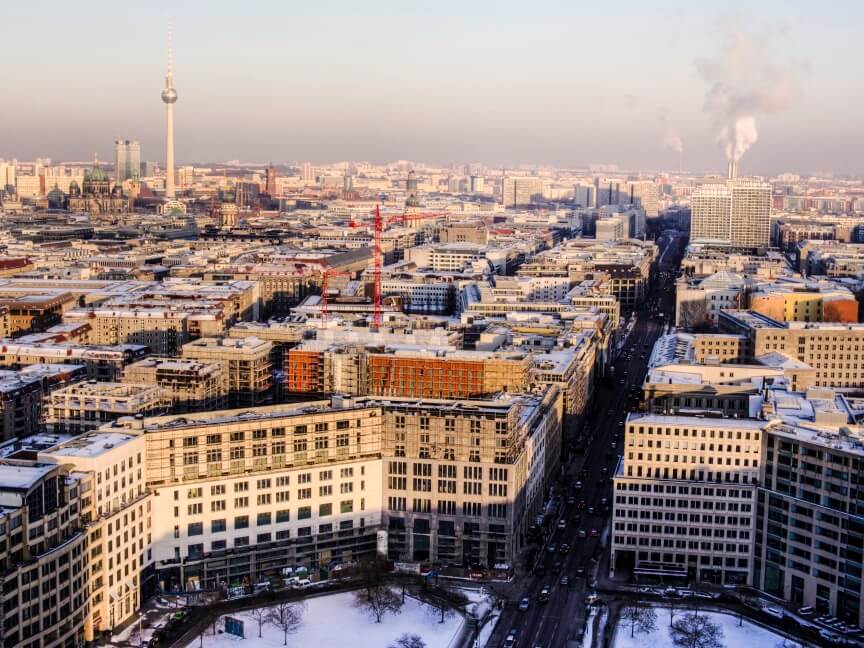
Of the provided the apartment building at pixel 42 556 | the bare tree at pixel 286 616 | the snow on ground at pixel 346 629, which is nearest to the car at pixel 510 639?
the snow on ground at pixel 346 629

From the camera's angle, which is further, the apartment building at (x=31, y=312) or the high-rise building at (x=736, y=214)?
the high-rise building at (x=736, y=214)

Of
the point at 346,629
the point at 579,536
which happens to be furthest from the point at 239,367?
the point at 346,629

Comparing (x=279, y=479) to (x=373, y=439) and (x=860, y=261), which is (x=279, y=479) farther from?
(x=860, y=261)

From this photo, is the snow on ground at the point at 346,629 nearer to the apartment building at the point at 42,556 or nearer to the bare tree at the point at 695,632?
the apartment building at the point at 42,556

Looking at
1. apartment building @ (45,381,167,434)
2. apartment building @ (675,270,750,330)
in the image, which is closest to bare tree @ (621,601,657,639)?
apartment building @ (45,381,167,434)

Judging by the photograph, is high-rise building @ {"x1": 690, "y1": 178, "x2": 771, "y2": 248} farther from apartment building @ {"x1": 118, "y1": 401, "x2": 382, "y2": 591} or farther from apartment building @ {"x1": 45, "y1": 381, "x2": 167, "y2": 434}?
apartment building @ {"x1": 118, "y1": 401, "x2": 382, "y2": 591}

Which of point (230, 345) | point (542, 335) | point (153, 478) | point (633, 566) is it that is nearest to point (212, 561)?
point (153, 478)
